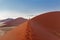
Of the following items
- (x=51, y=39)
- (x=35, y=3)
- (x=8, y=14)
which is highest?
(x=35, y=3)

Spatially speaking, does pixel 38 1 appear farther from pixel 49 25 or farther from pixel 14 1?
pixel 49 25

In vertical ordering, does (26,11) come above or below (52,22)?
above

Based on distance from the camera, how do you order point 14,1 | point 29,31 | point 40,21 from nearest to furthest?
1. point 29,31
2. point 40,21
3. point 14,1

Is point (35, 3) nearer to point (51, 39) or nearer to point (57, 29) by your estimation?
point (57, 29)

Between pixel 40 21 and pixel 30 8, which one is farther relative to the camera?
pixel 30 8

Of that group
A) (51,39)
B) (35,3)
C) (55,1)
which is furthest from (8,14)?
(51,39)

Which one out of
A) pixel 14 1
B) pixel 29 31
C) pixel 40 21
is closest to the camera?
pixel 29 31

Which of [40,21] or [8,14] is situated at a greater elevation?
[8,14]

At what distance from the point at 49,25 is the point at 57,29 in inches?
2.1

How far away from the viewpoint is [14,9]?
169 centimetres

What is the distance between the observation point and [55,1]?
64.8 inches

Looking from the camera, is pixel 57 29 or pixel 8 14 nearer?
pixel 57 29

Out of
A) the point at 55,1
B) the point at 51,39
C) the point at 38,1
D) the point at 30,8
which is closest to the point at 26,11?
the point at 30,8

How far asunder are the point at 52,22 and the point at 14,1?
3.05ft
